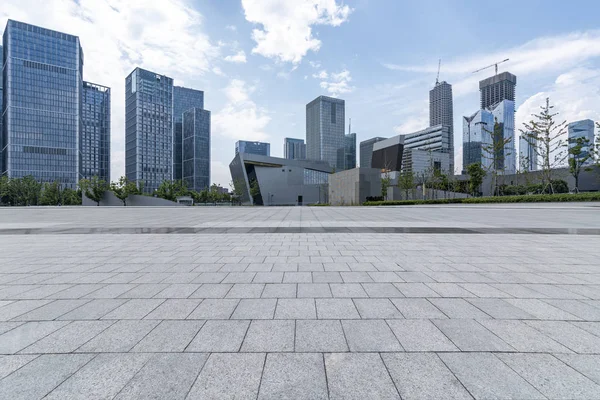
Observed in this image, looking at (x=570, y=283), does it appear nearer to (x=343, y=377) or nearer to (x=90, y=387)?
(x=343, y=377)

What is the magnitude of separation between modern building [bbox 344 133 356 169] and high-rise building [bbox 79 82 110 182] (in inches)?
5418

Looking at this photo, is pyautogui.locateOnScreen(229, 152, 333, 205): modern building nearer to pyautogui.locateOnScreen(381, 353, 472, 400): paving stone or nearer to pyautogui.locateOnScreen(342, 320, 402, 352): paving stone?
pyautogui.locateOnScreen(342, 320, 402, 352): paving stone

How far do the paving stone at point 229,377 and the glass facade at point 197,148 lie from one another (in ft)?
581

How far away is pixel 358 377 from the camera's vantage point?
228 cm

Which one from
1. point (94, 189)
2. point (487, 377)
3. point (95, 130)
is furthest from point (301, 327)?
point (95, 130)

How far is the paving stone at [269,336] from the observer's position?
2728mm

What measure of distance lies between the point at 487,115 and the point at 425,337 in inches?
4769

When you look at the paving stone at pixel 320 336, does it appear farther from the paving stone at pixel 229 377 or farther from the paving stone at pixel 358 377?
the paving stone at pixel 229 377

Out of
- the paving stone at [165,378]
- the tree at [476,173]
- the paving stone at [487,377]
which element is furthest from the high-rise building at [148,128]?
the paving stone at [487,377]

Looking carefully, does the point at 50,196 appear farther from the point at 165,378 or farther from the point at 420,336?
the point at 420,336

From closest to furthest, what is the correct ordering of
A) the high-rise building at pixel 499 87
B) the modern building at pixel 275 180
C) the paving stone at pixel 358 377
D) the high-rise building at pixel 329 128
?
the paving stone at pixel 358 377 < the modern building at pixel 275 180 < the high-rise building at pixel 499 87 < the high-rise building at pixel 329 128

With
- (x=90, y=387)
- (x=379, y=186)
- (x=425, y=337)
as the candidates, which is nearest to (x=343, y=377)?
(x=425, y=337)

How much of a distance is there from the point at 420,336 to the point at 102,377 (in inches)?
112

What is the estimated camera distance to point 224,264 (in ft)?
19.8
